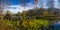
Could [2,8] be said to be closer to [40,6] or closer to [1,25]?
[1,25]

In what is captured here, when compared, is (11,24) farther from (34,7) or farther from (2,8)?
(34,7)

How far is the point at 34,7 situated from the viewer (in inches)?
66.6

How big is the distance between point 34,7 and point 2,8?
1.24 feet

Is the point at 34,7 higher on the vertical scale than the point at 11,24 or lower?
higher

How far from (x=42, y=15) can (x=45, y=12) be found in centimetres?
5

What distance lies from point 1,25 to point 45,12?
54 cm

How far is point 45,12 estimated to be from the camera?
1.68m

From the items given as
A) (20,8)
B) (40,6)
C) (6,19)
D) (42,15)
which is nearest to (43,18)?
(42,15)

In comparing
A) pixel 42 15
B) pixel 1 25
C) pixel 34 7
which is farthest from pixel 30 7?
pixel 1 25

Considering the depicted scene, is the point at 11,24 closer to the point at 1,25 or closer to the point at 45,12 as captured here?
the point at 1,25

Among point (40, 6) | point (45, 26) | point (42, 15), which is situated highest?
point (40, 6)

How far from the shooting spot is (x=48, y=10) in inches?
66.3

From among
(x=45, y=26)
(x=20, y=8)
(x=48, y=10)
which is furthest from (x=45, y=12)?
(x=20, y=8)

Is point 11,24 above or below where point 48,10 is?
below
